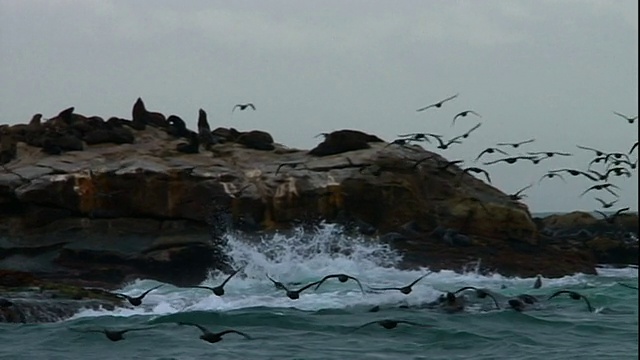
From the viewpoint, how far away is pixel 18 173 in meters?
30.4

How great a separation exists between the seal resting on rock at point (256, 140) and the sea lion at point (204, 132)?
89cm

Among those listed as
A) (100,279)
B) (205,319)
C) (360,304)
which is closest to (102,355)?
(205,319)

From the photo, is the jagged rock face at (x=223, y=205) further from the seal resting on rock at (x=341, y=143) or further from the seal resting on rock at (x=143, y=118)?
the seal resting on rock at (x=143, y=118)

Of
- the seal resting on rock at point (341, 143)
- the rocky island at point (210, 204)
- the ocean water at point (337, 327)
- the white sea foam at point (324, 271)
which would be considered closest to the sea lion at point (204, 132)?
the rocky island at point (210, 204)

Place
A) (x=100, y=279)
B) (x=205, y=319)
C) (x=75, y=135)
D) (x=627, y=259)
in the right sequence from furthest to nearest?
1. (x=627, y=259)
2. (x=75, y=135)
3. (x=100, y=279)
4. (x=205, y=319)

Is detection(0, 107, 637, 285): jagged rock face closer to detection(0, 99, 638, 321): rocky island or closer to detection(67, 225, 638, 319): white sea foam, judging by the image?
detection(0, 99, 638, 321): rocky island

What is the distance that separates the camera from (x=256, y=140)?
116 ft

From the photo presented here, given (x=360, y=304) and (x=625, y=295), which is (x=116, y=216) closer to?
(x=360, y=304)

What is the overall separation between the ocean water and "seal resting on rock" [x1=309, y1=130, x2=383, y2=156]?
676cm

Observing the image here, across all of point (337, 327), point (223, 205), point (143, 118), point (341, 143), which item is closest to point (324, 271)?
point (223, 205)

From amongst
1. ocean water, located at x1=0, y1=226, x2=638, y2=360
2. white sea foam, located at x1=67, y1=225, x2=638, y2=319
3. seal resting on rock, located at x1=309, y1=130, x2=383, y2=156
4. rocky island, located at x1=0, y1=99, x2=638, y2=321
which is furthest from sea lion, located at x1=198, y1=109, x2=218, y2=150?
ocean water, located at x1=0, y1=226, x2=638, y2=360

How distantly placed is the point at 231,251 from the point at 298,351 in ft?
43.7

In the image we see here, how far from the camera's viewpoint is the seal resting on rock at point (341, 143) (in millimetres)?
34406

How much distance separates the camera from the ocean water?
16359 mm
